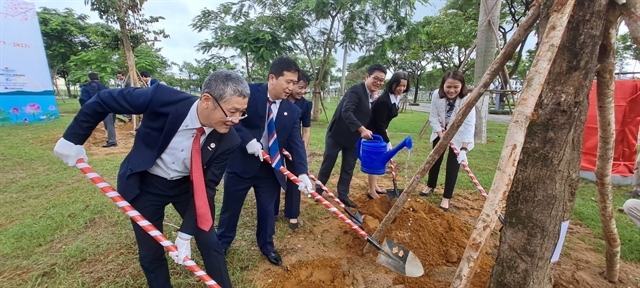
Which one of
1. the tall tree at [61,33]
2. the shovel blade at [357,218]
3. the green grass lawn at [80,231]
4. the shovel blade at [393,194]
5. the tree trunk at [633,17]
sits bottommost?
the green grass lawn at [80,231]

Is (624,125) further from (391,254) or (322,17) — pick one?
(322,17)

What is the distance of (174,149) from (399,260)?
1.90 m

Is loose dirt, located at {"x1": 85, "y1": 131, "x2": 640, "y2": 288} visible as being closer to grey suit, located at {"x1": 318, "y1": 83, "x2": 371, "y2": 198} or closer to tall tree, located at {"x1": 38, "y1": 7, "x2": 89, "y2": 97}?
grey suit, located at {"x1": 318, "y1": 83, "x2": 371, "y2": 198}

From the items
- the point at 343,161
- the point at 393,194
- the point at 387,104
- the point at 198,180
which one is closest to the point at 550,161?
the point at 198,180

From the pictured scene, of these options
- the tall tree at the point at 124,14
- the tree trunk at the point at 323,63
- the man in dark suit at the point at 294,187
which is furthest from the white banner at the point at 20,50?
the man in dark suit at the point at 294,187

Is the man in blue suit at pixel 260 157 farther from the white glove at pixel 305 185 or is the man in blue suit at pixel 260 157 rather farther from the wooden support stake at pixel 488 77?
the wooden support stake at pixel 488 77

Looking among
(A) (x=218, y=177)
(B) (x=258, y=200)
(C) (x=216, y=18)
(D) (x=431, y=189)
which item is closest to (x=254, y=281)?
(B) (x=258, y=200)

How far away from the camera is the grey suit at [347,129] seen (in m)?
3.66

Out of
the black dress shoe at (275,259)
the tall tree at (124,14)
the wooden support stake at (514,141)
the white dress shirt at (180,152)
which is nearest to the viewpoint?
the wooden support stake at (514,141)

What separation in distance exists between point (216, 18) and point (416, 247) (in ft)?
30.1

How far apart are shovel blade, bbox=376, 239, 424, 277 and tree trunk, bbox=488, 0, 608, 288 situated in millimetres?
774

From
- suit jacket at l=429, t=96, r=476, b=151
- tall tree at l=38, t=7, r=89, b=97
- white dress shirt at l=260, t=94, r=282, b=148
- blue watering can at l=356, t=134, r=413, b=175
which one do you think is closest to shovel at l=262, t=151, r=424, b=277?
white dress shirt at l=260, t=94, r=282, b=148

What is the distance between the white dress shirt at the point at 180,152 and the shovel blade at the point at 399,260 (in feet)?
5.58

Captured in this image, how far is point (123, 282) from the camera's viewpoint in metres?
2.31
